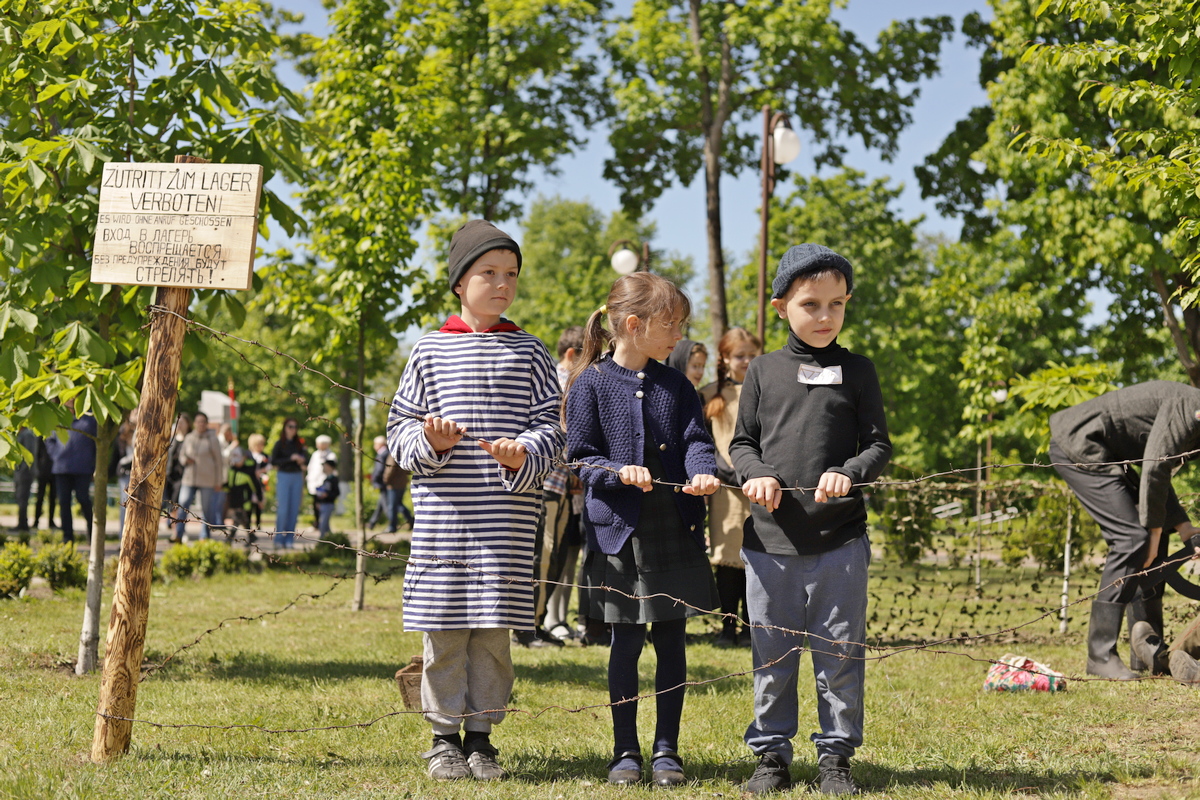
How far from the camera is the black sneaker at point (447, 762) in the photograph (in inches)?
148

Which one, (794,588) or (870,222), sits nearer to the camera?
(794,588)

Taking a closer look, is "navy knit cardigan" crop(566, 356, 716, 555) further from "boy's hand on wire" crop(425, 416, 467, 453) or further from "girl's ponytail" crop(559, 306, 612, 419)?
"boy's hand on wire" crop(425, 416, 467, 453)

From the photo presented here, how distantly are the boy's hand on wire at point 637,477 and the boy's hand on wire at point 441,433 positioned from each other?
582 mm

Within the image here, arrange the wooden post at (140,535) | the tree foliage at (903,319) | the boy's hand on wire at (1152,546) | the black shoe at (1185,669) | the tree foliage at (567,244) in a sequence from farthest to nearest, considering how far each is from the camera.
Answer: the tree foliage at (567,244), the tree foliage at (903,319), the boy's hand on wire at (1152,546), the black shoe at (1185,669), the wooden post at (140,535)

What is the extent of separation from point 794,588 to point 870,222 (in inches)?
1112

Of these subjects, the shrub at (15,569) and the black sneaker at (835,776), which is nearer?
the black sneaker at (835,776)

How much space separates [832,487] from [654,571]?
739 mm

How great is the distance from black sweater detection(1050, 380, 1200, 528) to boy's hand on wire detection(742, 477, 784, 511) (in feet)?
9.69

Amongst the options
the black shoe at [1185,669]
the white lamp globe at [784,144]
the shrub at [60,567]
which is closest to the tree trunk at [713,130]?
the white lamp globe at [784,144]

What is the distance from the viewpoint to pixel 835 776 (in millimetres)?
3617

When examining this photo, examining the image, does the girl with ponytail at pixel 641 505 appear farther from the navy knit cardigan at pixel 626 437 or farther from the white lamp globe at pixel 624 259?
the white lamp globe at pixel 624 259

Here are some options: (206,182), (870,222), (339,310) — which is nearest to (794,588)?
(206,182)

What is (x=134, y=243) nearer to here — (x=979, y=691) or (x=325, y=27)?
(x=979, y=691)

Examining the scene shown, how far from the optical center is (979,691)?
5613 millimetres
